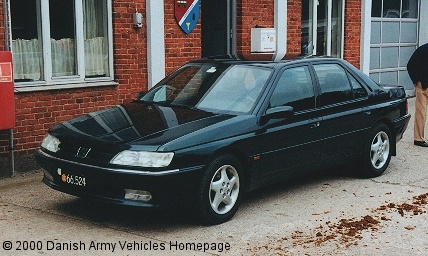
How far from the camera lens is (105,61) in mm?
10242

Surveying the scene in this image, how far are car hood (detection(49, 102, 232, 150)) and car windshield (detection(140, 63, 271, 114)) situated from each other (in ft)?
0.73

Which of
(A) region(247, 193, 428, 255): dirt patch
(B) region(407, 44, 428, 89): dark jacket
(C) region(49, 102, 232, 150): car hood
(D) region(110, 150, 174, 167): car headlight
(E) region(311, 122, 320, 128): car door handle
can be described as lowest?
(A) region(247, 193, 428, 255): dirt patch

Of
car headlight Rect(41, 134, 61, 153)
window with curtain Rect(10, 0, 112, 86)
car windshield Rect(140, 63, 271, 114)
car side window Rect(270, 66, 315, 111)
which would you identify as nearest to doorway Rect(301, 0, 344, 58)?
window with curtain Rect(10, 0, 112, 86)

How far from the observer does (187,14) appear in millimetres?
11156

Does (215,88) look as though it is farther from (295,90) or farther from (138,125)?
(138,125)

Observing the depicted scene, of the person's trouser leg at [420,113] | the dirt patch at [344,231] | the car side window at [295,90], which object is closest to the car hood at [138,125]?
the car side window at [295,90]

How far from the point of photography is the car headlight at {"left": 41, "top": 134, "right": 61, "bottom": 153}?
6.62 m

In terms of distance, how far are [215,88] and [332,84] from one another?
5.22 feet

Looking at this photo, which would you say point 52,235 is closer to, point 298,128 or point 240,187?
point 240,187

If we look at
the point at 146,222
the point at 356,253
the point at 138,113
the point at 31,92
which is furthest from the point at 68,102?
the point at 356,253

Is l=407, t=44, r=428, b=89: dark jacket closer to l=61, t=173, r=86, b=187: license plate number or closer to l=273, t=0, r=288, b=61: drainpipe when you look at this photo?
l=273, t=0, r=288, b=61: drainpipe

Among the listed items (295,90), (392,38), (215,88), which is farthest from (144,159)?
(392,38)

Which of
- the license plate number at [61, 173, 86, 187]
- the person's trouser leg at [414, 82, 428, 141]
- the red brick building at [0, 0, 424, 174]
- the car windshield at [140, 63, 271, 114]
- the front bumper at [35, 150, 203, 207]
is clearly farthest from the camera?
the person's trouser leg at [414, 82, 428, 141]

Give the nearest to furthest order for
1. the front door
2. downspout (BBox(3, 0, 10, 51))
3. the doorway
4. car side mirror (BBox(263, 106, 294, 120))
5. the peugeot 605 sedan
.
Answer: the peugeot 605 sedan, car side mirror (BBox(263, 106, 294, 120)), downspout (BBox(3, 0, 10, 51)), the front door, the doorway
